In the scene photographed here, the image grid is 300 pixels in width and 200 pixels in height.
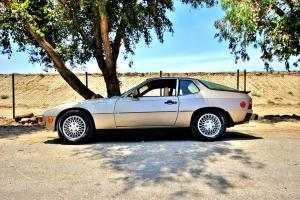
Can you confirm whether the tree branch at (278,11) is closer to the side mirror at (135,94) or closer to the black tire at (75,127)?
the side mirror at (135,94)

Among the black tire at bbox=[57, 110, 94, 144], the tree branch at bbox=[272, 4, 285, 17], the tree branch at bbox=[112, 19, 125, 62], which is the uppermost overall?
the tree branch at bbox=[272, 4, 285, 17]

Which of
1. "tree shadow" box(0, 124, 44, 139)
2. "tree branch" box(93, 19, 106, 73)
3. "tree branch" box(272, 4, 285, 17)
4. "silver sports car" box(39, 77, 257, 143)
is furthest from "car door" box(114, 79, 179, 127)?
"tree branch" box(272, 4, 285, 17)

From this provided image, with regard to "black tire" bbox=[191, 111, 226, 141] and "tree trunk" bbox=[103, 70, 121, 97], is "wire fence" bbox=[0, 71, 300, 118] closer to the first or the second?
"tree trunk" bbox=[103, 70, 121, 97]

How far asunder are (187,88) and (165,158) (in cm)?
293

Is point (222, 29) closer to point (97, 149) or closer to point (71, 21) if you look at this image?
point (71, 21)

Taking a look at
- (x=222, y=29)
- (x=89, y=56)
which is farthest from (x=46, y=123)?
(x=222, y=29)

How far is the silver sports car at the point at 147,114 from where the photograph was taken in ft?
36.4

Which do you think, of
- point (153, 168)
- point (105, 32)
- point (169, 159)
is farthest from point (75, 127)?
point (105, 32)

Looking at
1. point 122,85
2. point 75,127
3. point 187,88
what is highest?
point 122,85

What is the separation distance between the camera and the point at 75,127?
1112 cm

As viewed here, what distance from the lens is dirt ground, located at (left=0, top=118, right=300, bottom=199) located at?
662 cm

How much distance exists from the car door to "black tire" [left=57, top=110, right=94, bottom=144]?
0.69 meters

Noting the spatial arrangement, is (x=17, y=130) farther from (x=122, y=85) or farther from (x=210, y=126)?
(x=122, y=85)

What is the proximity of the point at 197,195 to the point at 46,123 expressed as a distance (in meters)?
5.77
